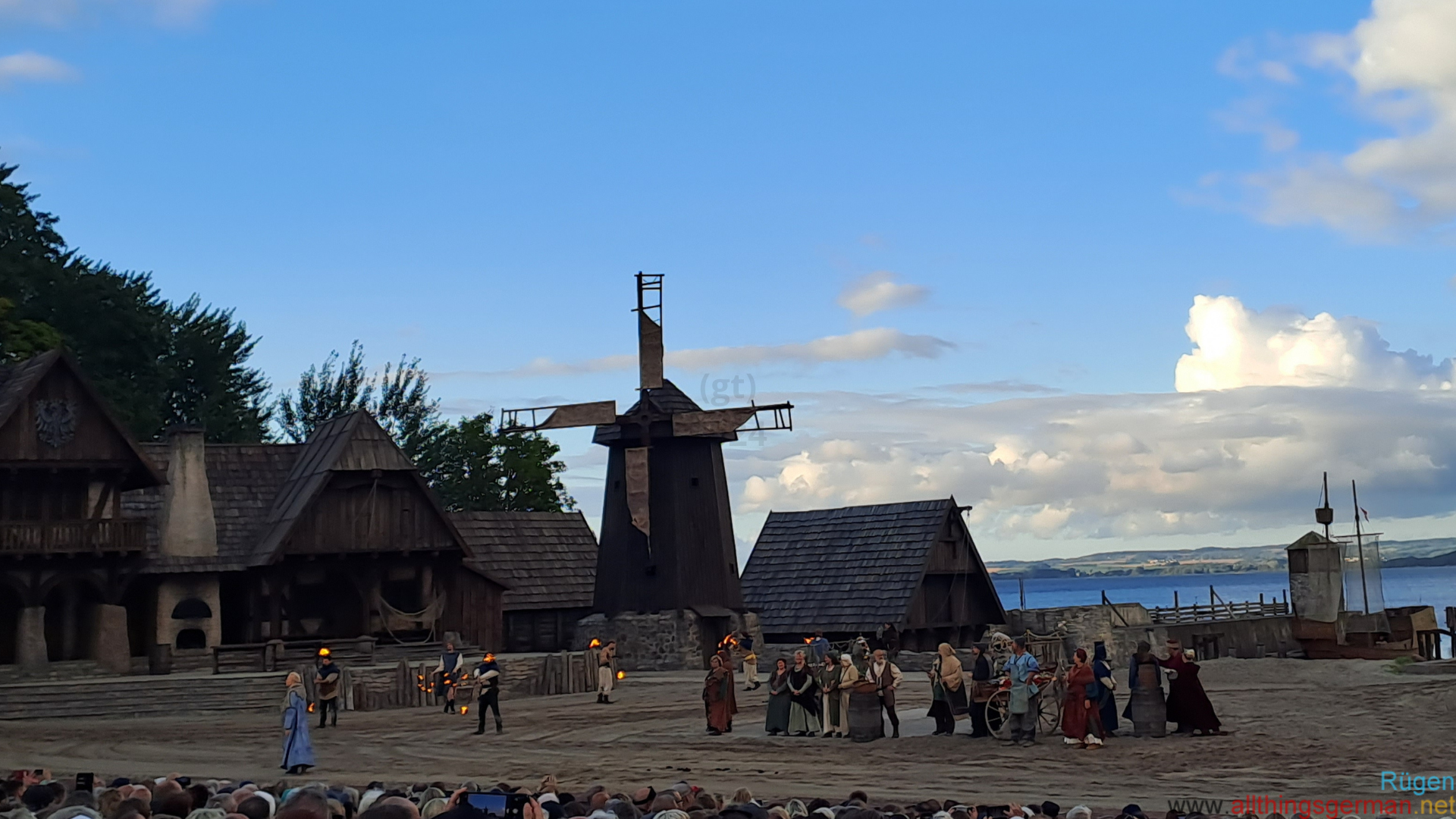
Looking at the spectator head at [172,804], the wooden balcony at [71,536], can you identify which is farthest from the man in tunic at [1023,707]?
the wooden balcony at [71,536]

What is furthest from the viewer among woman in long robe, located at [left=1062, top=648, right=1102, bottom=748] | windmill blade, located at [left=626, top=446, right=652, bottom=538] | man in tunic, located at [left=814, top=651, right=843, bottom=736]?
windmill blade, located at [left=626, top=446, right=652, bottom=538]

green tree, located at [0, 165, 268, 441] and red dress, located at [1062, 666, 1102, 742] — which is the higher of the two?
green tree, located at [0, 165, 268, 441]

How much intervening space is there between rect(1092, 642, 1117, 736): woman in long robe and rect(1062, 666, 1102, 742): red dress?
0.16 metres

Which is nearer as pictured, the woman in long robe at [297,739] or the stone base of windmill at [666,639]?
the woman in long robe at [297,739]

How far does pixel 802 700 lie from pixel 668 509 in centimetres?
1966

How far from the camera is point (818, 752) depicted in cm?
2194

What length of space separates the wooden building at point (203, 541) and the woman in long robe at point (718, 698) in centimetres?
1602

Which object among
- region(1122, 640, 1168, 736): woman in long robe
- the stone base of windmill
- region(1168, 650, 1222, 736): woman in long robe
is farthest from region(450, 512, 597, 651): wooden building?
region(1168, 650, 1222, 736): woman in long robe

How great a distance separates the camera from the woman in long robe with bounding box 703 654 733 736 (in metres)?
24.6

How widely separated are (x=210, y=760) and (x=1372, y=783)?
14849mm

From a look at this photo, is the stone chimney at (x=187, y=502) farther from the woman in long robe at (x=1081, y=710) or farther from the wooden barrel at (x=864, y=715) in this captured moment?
the woman in long robe at (x=1081, y=710)

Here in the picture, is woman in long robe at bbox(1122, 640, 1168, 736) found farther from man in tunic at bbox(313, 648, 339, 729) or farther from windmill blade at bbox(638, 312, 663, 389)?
windmill blade at bbox(638, 312, 663, 389)

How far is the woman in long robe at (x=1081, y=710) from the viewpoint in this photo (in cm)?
2105

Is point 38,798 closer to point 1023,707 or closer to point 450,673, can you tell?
point 1023,707
